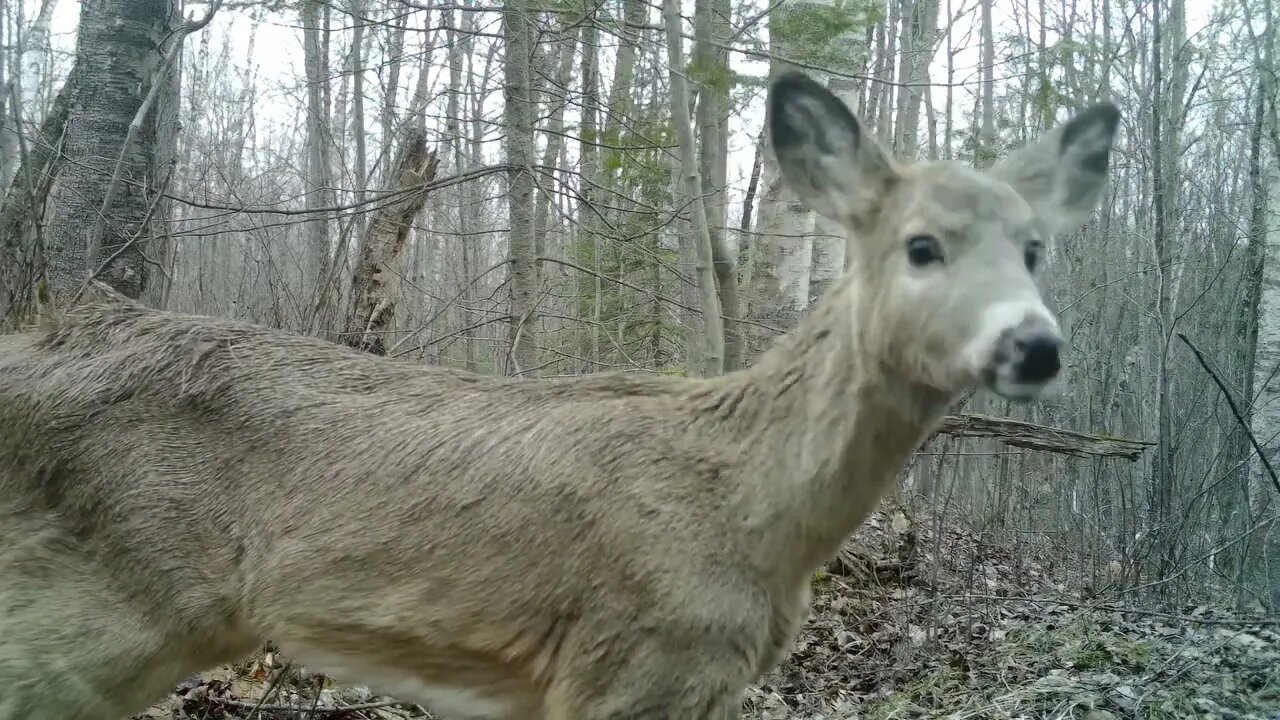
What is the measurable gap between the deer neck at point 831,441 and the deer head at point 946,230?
0.07 meters

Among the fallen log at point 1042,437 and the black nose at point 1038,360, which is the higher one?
the black nose at point 1038,360

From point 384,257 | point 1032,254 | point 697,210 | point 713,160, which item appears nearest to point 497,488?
point 1032,254

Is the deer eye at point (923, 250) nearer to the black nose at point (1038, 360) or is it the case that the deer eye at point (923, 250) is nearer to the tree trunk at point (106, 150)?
the black nose at point (1038, 360)

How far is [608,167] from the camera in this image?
734cm

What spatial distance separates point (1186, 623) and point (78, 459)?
6685 mm

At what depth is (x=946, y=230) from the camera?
2.83 m

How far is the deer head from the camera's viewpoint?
254 cm

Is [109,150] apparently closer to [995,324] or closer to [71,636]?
[71,636]

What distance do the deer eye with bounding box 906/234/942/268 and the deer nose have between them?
52 centimetres

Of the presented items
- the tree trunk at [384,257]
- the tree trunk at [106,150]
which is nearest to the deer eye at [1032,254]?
the tree trunk at [384,257]

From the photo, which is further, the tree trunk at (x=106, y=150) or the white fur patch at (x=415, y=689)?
the tree trunk at (x=106, y=150)

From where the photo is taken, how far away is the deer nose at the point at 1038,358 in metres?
2.36

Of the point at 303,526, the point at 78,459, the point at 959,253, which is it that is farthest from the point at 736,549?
the point at 78,459

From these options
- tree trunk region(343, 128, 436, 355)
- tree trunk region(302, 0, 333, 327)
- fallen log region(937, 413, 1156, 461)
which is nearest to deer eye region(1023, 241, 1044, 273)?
fallen log region(937, 413, 1156, 461)
